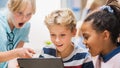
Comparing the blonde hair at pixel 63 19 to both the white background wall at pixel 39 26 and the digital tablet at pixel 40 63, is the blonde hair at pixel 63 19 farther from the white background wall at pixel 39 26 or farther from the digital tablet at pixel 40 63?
the white background wall at pixel 39 26

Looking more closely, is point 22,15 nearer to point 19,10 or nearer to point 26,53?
point 19,10

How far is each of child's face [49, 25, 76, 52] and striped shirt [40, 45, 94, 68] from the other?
1.5 inches

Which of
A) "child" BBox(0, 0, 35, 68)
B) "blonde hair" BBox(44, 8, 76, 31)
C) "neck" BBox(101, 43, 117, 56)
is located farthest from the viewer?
"child" BBox(0, 0, 35, 68)

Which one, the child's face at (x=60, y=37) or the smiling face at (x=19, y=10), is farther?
the smiling face at (x=19, y=10)

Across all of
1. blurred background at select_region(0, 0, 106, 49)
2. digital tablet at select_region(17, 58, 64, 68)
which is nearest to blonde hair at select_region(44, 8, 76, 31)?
digital tablet at select_region(17, 58, 64, 68)

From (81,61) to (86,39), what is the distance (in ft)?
0.37

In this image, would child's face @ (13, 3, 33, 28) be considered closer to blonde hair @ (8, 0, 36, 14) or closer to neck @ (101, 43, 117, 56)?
blonde hair @ (8, 0, 36, 14)

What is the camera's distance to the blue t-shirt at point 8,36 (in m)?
1.18

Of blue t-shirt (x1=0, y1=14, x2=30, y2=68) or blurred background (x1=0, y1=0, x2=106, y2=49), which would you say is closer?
blue t-shirt (x1=0, y1=14, x2=30, y2=68)

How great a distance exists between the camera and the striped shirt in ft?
3.11

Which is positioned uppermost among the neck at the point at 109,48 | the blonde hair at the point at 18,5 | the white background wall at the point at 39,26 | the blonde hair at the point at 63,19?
the blonde hair at the point at 18,5

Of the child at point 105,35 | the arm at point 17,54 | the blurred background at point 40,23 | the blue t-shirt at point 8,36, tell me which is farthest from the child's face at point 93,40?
the blurred background at point 40,23

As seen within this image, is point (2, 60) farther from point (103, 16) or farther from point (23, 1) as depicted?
point (103, 16)

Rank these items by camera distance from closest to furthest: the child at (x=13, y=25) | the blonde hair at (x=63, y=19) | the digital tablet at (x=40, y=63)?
the digital tablet at (x=40, y=63)
the blonde hair at (x=63, y=19)
the child at (x=13, y=25)
